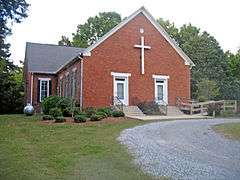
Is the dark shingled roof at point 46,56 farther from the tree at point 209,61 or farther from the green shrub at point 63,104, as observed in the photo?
the tree at point 209,61

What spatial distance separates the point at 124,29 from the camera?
3238cm

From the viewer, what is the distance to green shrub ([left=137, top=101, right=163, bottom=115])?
100 feet

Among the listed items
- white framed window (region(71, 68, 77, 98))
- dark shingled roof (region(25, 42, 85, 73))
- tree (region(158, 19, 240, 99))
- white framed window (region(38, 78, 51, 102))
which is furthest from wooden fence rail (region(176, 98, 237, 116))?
tree (region(158, 19, 240, 99))

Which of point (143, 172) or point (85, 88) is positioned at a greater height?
point (85, 88)

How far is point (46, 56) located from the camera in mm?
43938

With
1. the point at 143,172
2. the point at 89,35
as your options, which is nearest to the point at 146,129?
the point at 143,172

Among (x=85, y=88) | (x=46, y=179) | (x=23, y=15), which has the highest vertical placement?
(x=23, y=15)

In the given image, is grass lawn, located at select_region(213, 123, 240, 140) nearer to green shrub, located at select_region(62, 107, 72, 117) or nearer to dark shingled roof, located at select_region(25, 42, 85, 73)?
green shrub, located at select_region(62, 107, 72, 117)

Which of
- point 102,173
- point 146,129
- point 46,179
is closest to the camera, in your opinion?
point 46,179

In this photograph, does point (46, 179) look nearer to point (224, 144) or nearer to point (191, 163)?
point (191, 163)

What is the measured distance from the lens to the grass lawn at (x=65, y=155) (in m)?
9.42

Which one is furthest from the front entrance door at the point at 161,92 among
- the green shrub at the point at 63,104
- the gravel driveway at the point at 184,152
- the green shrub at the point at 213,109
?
the gravel driveway at the point at 184,152

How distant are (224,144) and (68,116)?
1447 cm

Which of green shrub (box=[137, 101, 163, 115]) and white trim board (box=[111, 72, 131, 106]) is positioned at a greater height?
white trim board (box=[111, 72, 131, 106])
